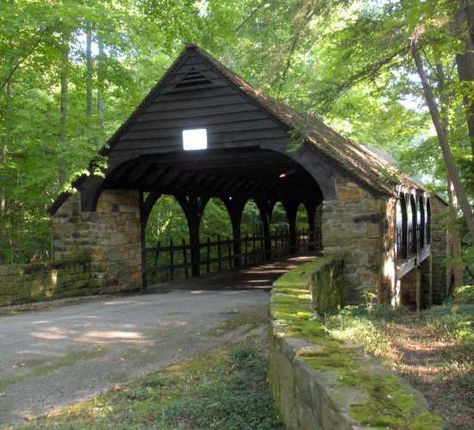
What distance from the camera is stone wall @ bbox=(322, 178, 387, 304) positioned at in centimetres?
1026

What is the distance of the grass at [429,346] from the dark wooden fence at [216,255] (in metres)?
8.15

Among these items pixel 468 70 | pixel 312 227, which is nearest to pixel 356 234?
pixel 468 70

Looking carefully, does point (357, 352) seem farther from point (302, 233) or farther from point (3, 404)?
point (302, 233)

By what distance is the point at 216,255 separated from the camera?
2259cm

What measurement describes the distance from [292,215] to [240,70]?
11.3 m

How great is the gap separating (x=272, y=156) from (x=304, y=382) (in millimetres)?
9707

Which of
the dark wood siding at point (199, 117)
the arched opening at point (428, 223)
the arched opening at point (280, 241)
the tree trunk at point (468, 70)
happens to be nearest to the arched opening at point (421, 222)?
the arched opening at point (428, 223)

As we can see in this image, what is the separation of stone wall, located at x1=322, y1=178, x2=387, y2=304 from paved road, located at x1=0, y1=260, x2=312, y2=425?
181 centimetres

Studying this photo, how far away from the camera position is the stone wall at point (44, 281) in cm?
990

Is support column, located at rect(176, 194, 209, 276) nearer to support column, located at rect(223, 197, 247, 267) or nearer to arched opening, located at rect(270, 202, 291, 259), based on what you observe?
support column, located at rect(223, 197, 247, 267)

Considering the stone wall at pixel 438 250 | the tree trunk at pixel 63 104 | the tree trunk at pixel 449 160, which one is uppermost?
the tree trunk at pixel 63 104

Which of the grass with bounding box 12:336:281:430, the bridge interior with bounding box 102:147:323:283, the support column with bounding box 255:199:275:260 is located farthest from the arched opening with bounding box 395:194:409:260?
the grass with bounding box 12:336:281:430

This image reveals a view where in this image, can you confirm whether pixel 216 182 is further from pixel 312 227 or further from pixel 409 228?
pixel 312 227

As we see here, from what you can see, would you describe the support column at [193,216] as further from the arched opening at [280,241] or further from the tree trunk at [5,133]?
the arched opening at [280,241]
